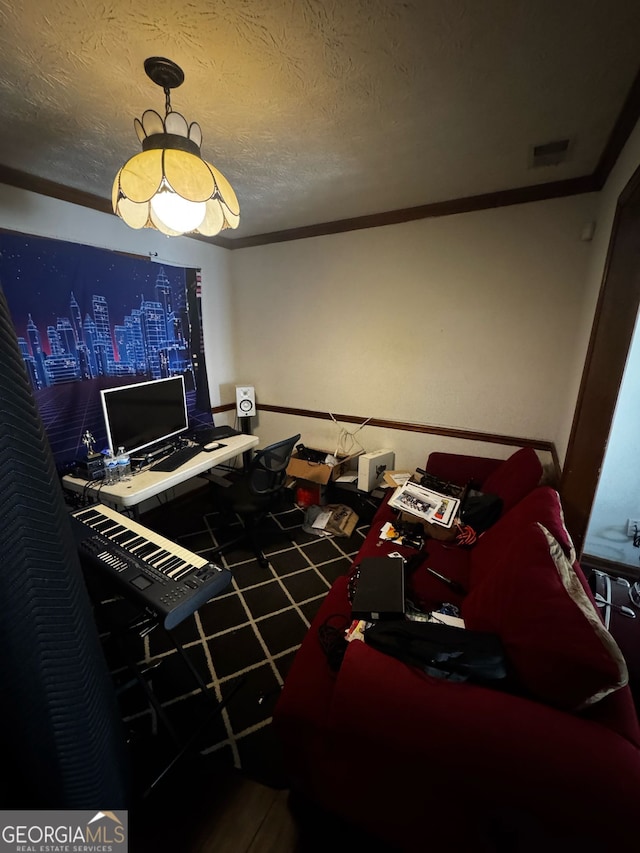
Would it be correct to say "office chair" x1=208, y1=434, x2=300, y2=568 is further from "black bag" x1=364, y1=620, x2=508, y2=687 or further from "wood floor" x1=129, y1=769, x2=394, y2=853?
"black bag" x1=364, y1=620, x2=508, y2=687

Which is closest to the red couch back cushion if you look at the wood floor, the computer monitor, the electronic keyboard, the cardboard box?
the wood floor

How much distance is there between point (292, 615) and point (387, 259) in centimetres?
271

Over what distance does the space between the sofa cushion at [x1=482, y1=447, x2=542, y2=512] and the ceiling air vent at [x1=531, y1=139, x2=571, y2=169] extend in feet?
5.28

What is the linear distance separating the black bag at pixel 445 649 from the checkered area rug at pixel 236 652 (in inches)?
29.6

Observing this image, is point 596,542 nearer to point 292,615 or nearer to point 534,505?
point 534,505

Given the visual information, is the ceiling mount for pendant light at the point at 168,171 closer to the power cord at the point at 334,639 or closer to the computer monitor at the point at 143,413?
the computer monitor at the point at 143,413

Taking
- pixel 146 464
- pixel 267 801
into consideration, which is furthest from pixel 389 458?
pixel 267 801

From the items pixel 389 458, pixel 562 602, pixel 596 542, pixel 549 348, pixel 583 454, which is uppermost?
pixel 549 348

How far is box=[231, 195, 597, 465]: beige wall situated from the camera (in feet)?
7.25

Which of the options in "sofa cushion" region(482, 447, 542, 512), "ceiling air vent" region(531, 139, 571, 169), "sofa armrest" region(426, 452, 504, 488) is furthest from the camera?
"sofa armrest" region(426, 452, 504, 488)

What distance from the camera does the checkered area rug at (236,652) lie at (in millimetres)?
1307

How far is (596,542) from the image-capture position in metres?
2.11

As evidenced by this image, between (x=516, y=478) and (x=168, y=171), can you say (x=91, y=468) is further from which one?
(x=516, y=478)

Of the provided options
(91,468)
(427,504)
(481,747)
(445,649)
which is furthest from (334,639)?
(91,468)
